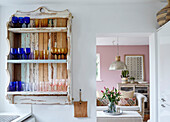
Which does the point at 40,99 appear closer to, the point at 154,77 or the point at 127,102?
the point at 154,77

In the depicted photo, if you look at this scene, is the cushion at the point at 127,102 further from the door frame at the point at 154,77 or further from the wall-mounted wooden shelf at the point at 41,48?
the wall-mounted wooden shelf at the point at 41,48

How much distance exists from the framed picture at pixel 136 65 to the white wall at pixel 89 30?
16.9ft

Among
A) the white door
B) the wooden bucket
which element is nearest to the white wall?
the wooden bucket

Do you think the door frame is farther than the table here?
No

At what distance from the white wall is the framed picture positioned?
515 centimetres

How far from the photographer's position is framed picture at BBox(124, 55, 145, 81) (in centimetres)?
770

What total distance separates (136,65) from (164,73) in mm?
5544

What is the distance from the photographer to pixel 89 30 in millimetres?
2725

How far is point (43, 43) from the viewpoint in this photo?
2.74 m

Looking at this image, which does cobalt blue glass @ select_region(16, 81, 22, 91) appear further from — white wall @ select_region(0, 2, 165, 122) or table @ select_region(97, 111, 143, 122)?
table @ select_region(97, 111, 143, 122)

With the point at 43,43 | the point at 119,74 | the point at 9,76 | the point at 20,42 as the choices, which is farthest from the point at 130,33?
the point at 119,74

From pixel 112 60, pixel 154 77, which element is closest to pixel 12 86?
Result: pixel 154 77

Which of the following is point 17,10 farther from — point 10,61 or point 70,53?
point 70,53

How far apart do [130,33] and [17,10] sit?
164cm
